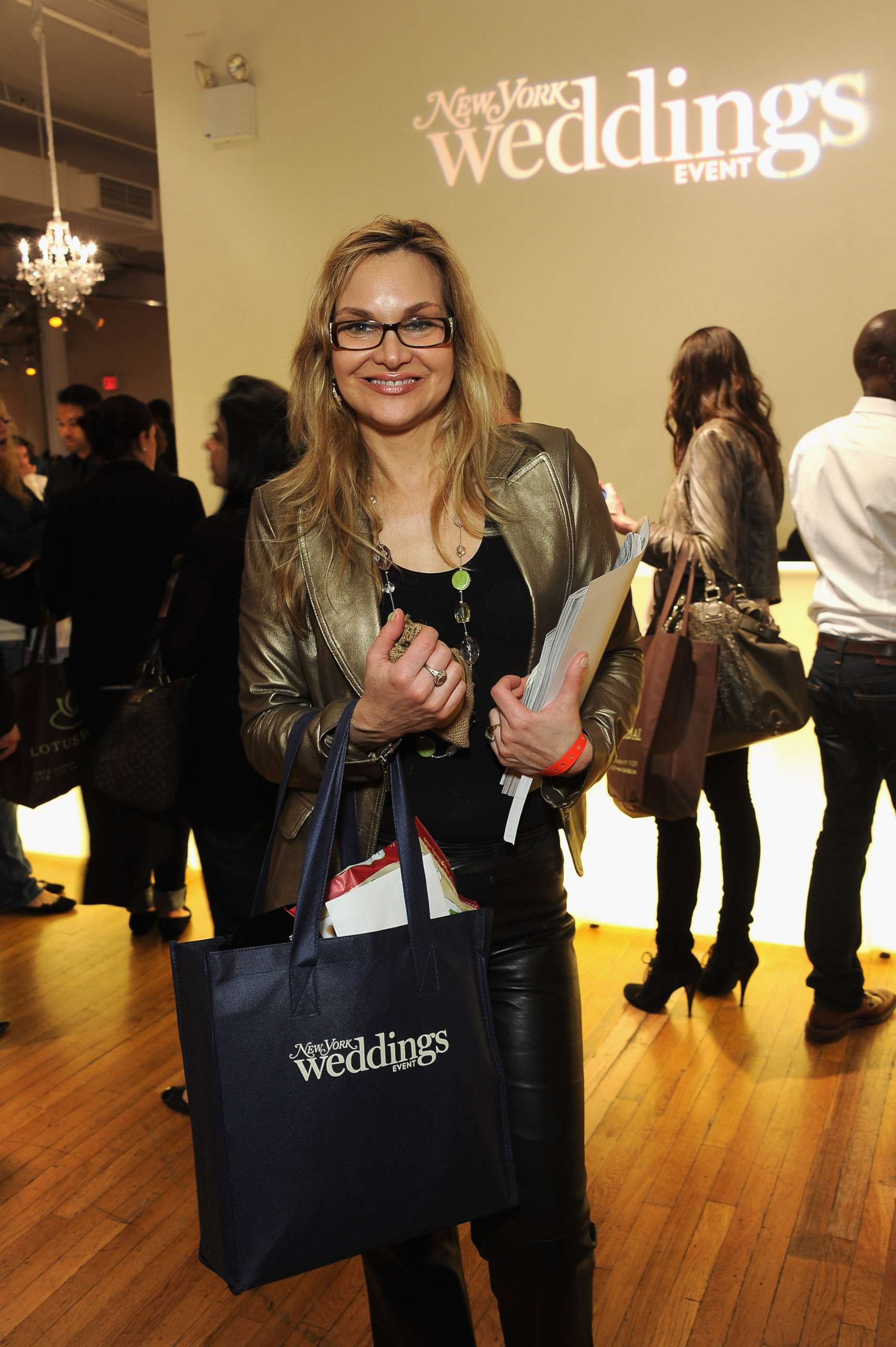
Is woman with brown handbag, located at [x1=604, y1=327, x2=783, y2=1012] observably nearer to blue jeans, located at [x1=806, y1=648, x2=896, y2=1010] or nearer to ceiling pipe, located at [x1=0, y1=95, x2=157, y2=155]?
blue jeans, located at [x1=806, y1=648, x2=896, y2=1010]

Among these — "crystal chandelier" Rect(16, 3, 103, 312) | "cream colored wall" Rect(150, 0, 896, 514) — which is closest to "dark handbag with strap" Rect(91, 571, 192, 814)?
"cream colored wall" Rect(150, 0, 896, 514)

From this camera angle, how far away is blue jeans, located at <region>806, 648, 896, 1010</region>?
2928mm

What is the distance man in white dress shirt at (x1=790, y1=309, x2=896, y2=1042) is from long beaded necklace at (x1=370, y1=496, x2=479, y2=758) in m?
1.63

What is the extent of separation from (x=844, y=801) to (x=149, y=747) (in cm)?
182

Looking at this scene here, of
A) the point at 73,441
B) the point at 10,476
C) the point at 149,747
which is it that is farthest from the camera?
the point at 73,441

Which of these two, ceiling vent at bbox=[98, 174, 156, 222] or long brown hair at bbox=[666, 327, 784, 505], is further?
ceiling vent at bbox=[98, 174, 156, 222]

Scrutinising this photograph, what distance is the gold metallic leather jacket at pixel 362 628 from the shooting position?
5.13ft

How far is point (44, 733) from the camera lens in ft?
11.6

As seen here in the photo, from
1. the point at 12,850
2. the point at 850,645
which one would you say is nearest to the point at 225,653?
the point at 850,645

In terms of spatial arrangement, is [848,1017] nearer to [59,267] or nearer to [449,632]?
[449,632]

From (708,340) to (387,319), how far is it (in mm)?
1816

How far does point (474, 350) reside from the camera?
5.41 ft

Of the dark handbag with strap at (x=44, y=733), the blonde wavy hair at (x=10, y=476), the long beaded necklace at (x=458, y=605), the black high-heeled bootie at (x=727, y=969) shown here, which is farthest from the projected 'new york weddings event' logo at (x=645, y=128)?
the long beaded necklace at (x=458, y=605)

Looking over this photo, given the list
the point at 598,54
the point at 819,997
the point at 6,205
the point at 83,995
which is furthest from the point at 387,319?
the point at 6,205
